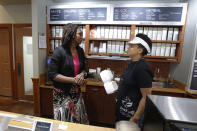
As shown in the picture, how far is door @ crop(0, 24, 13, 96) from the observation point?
10.1ft

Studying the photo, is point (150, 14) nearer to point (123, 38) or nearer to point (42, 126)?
point (123, 38)

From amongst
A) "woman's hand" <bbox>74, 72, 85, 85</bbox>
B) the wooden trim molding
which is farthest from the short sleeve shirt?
the wooden trim molding

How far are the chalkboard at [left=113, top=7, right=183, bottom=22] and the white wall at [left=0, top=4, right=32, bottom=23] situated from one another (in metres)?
2.17

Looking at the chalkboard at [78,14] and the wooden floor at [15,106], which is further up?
the chalkboard at [78,14]

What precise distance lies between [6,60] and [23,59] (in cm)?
59

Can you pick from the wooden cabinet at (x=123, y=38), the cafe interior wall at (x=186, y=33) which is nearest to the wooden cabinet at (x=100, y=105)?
the wooden cabinet at (x=123, y=38)

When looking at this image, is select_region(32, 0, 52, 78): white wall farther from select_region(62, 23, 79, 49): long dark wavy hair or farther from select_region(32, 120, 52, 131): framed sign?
select_region(32, 120, 52, 131): framed sign

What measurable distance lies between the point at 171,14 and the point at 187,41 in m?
0.54

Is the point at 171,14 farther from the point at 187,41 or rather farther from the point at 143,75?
the point at 143,75

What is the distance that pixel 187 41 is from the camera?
2004mm

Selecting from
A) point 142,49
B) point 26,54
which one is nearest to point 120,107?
point 142,49

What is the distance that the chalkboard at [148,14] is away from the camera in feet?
6.68

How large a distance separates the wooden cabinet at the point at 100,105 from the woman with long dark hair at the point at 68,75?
0.85 meters

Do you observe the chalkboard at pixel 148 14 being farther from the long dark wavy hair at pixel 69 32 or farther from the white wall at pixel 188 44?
the long dark wavy hair at pixel 69 32
